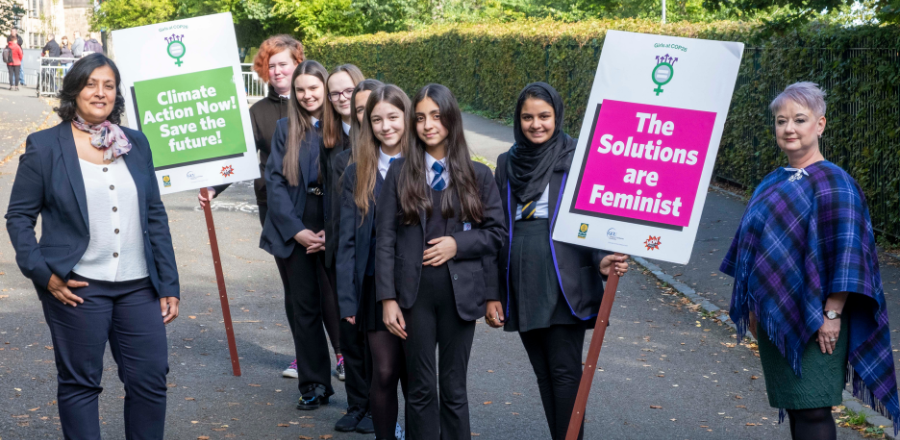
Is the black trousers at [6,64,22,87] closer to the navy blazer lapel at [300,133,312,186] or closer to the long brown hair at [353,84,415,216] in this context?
the navy blazer lapel at [300,133,312,186]

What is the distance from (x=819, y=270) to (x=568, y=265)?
3.51 ft

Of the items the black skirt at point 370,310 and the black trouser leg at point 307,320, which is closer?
the black skirt at point 370,310

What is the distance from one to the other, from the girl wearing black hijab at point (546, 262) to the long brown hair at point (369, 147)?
631mm

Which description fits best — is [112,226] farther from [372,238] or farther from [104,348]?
[372,238]

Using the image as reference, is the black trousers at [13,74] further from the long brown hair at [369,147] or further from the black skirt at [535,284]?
the black skirt at [535,284]

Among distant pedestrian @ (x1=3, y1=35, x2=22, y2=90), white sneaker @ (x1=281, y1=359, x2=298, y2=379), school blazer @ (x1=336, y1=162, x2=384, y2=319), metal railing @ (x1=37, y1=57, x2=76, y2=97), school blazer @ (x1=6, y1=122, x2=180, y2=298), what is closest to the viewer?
school blazer @ (x1=6, y1=122, x2=180, y2=298)

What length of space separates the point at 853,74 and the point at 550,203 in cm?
697

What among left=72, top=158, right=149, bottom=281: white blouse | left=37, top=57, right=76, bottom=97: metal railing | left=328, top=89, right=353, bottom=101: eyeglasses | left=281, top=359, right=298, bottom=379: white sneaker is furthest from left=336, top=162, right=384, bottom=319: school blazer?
left=37, top=57, right=76, bottom=97: metal railing

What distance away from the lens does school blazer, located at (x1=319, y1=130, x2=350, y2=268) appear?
490cm

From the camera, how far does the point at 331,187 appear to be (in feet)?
16.7

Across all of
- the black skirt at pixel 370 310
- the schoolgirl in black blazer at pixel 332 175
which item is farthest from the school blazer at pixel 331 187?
the black skirt at pixel 370 310

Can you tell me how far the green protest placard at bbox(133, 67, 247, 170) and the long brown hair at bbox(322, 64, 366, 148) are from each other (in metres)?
0.98

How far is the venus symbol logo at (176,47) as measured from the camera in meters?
6.01

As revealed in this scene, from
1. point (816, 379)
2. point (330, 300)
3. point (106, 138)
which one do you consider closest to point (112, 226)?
point (106, 138)
